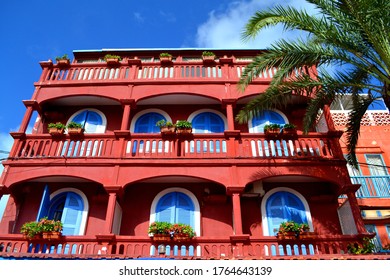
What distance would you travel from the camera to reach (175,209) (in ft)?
37.7

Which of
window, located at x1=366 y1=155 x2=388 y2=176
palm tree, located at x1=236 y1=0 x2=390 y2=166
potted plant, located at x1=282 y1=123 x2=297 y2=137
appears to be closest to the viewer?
palm tree, located at x1=236 y1=0 x2=390 y2=166

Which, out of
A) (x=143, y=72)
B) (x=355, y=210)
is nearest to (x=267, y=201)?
(x=355, y=210)

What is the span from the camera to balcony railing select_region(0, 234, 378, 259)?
9508 mm

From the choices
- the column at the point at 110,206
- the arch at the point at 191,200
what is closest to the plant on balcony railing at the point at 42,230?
the column at the point at 110,206

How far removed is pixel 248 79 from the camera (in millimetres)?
10555

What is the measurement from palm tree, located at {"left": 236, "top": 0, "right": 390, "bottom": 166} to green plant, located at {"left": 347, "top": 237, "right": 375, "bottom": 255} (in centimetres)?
325

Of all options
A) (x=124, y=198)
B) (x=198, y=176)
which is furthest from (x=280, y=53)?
(x=124, y=198)

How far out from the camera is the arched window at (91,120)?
1347cm

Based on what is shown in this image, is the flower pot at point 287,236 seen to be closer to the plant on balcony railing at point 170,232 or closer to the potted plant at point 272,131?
the plant on balcony railing at point 170,232

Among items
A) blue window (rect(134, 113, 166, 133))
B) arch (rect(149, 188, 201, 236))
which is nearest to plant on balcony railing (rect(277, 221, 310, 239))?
arch (rect(149, 188, 201, 236))

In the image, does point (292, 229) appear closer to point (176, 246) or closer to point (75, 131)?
point (176, 246)

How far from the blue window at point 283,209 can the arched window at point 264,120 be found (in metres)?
2.72

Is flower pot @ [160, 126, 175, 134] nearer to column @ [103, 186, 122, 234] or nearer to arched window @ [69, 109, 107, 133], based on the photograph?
column @ [103, 186, 122, 234]
